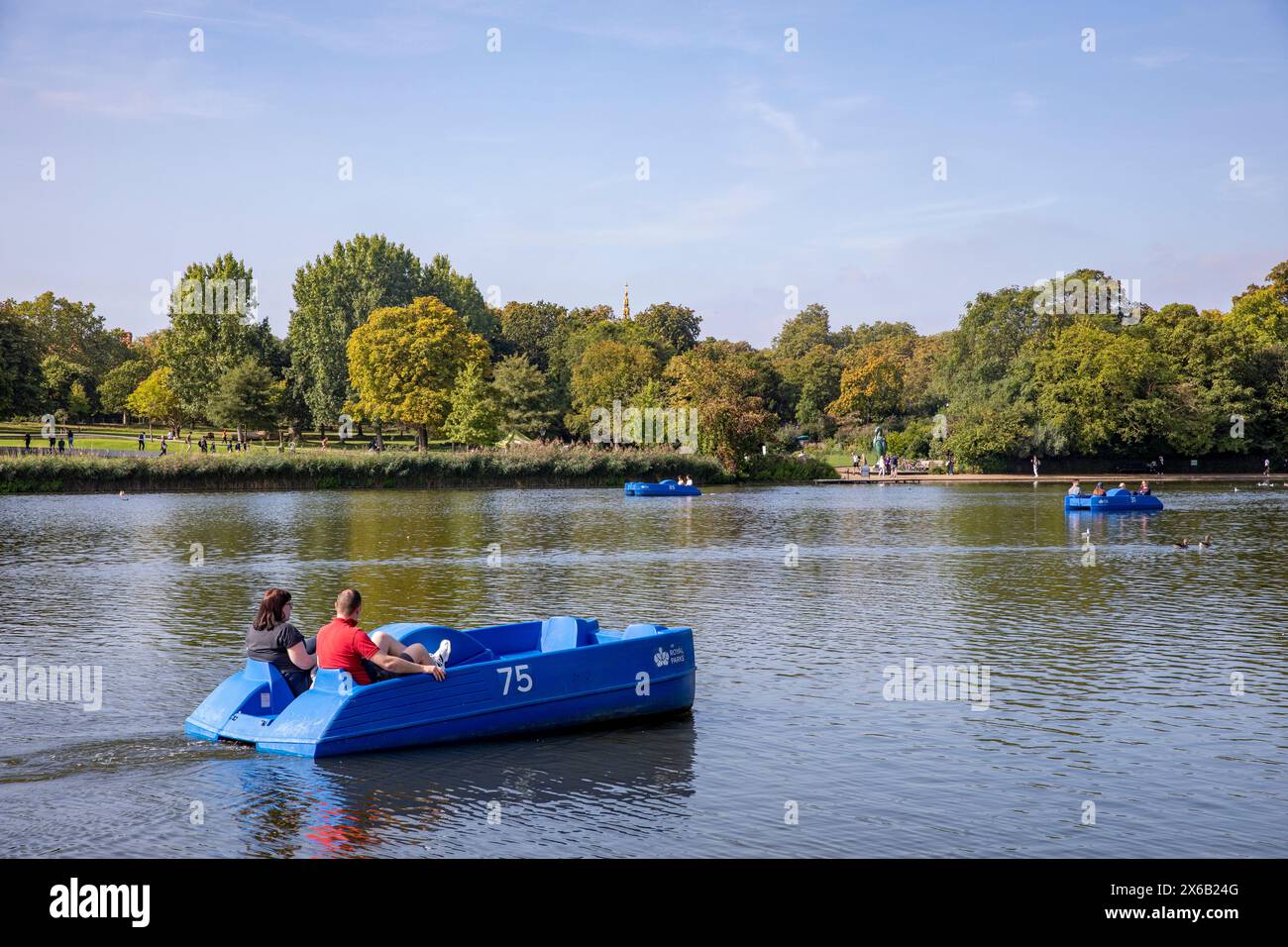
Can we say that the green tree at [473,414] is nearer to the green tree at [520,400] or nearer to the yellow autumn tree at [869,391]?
the green tree at [520,400]

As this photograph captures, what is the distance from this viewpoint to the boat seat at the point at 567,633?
17.0 m

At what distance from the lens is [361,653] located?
47.4 feet

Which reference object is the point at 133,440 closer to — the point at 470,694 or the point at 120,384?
the point at 120,384

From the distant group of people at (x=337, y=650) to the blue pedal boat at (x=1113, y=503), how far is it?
45.8 metres

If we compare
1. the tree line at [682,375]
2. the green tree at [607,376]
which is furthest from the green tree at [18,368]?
the green tree at [607,376]

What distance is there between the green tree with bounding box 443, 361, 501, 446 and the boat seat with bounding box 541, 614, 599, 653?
7380cm

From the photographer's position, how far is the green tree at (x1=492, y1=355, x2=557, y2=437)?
94938mm

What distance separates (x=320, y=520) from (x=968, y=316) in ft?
235

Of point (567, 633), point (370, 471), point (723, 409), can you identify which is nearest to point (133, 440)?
point (370, 471)

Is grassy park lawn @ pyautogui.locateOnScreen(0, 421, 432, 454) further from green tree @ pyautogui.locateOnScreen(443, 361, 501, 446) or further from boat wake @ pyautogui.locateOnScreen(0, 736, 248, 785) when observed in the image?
boat wake @ pyautogui.locateOnScreen(0, 736, 248, 785)

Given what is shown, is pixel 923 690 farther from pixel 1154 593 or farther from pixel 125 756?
pixel 1154 593
